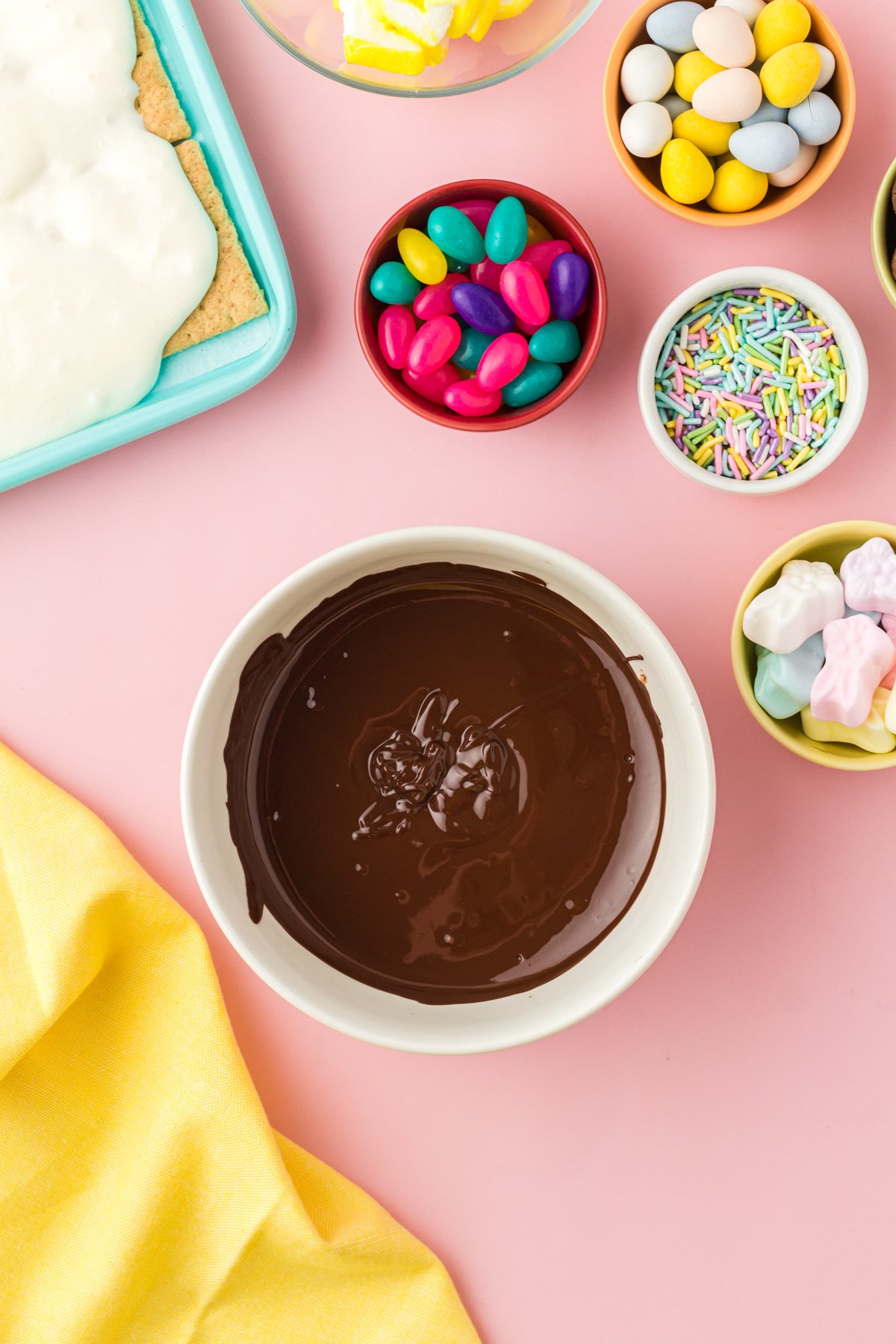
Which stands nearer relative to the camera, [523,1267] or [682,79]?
[682,79]

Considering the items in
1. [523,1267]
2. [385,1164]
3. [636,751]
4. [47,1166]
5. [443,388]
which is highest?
[443,388]

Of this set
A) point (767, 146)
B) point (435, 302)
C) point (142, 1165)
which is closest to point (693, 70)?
point (767, 146)

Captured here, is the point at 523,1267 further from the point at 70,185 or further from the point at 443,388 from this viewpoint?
the point at 70,185

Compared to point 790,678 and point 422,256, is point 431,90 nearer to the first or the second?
point 422,256

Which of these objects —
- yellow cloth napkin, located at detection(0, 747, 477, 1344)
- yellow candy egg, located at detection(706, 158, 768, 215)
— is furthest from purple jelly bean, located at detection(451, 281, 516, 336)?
yellow cloth napkin, located at detection(0, 747, 477, 1344)

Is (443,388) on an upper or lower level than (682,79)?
lower

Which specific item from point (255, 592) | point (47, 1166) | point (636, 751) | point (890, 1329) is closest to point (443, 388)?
point (255, 592)

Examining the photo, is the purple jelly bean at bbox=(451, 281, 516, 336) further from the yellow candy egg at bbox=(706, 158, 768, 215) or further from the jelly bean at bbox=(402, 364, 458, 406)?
the yellow candy egg at bbox=(706, 158, 768, 215)
